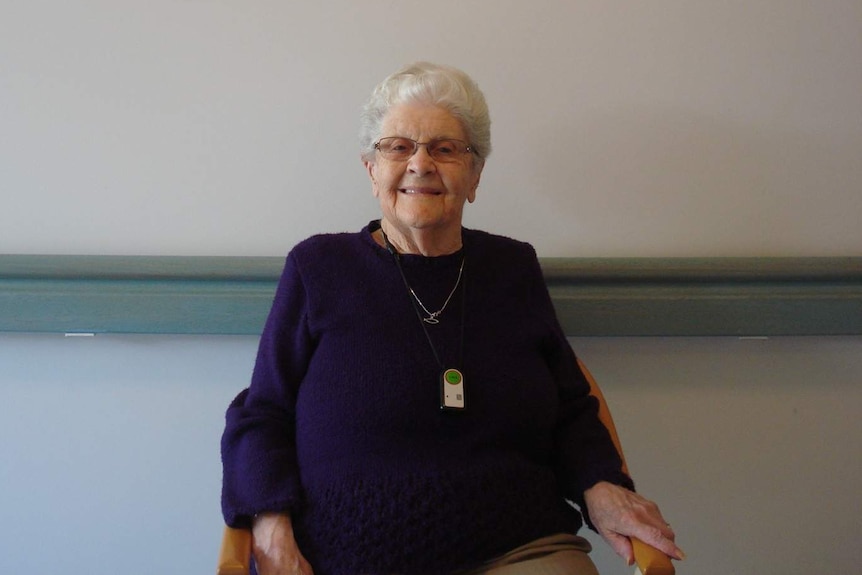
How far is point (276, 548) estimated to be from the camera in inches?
45.6

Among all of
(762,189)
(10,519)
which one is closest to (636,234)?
(762,189)

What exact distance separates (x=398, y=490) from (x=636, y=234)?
0.83 meters

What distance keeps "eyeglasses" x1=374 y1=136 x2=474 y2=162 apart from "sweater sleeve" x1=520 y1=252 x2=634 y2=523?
0.32m

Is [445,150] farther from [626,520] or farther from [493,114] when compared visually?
[626,520]

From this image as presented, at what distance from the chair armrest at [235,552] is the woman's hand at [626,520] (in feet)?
1.95

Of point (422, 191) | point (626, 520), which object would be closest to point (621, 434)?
point (626, 520)

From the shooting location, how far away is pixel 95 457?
1621mm

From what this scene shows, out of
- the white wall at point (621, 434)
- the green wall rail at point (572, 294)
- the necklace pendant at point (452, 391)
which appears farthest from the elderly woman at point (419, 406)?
the white wall at point (621, 434)

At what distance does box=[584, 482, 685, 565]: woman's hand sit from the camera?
3.78ft

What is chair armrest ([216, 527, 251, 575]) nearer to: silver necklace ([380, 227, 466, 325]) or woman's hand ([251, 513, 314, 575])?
woman's hand ([251, 513, 314, 575])

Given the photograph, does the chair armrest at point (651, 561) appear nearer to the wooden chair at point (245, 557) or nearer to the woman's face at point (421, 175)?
the wooden chair at point (245, 557)

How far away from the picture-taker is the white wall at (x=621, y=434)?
1.61m

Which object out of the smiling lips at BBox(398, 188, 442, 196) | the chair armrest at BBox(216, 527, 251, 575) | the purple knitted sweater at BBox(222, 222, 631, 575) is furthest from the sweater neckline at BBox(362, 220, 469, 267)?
the chair armrest at BBox(216, 527, 251, 575)

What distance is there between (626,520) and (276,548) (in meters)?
0.58
